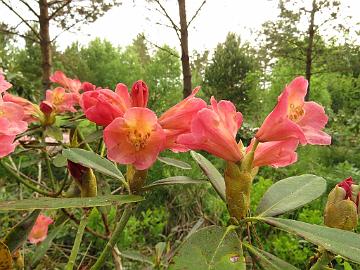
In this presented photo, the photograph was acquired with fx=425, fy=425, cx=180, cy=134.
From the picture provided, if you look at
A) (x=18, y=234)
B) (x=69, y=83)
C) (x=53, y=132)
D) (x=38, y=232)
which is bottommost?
(x=38, y=232)

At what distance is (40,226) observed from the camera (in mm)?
1428

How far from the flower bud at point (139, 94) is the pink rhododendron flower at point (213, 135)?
7 cm

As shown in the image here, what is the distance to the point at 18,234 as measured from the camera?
553 millimetres

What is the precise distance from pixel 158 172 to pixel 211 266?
97.6 inches

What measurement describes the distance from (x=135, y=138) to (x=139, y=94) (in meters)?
0.05

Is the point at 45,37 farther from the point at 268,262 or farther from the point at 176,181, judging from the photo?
the point at 268,262

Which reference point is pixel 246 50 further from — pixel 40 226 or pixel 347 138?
pixel 40 226

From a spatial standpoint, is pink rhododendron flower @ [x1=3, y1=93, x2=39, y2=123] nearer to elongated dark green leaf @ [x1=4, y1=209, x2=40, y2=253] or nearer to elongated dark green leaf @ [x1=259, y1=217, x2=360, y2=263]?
elongated dark green leaf @ [x1=4, y1=209, x2=40, y2=253]

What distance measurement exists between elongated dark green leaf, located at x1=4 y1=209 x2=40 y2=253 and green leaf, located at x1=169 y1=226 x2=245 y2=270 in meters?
0.28

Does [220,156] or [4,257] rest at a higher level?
[220,156]

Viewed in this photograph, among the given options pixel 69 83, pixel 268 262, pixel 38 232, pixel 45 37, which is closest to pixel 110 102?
pixel 268 262

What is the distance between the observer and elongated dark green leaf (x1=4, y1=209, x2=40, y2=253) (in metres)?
0.54

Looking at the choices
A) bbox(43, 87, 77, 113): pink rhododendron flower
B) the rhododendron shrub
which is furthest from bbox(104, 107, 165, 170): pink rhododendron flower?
bbox(43, 87, 77, 113): pink rhododendron flower

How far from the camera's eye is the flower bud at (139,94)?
466 mm
